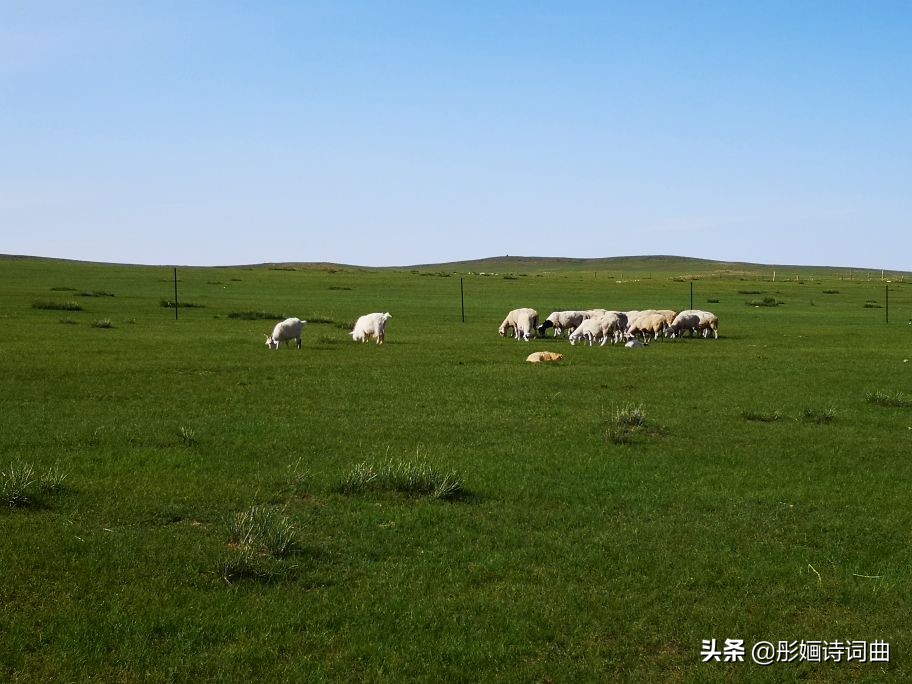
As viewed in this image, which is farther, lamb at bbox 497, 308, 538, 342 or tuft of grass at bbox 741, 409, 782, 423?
lamb at bbox 497, 308, 538, 342

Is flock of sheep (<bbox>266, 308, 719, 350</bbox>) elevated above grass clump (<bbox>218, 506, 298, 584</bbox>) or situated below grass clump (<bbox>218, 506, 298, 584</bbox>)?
above

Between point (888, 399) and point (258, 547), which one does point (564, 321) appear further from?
point (258, 547)

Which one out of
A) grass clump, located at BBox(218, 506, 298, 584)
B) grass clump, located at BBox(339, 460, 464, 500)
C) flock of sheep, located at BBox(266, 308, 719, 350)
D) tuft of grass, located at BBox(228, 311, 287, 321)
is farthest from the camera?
tuft of grass, located at BBox(228, 311, 287, 321)

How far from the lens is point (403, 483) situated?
34.3ft

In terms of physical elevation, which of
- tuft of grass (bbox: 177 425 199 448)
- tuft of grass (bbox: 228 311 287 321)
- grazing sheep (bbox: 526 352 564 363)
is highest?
tuft of grass (bbox: 228 311 287 321)

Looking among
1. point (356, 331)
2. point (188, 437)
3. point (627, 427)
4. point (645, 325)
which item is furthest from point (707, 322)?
point (188, 437)

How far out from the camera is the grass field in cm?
636

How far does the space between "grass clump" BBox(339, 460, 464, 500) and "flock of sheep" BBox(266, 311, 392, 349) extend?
1738cm

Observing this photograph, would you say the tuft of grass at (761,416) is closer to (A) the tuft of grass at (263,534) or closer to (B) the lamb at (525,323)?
(A) the tuft of grass at (263,534)

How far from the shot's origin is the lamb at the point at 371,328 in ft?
98.5

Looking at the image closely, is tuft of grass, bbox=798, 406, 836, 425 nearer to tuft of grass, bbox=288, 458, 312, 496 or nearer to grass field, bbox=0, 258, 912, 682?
grass field, bbox=0, 258, 912, 682

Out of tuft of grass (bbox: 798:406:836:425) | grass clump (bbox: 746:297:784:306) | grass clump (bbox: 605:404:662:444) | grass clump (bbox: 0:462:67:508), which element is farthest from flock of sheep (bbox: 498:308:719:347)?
grass clump (bbox: 746:297:784:306)

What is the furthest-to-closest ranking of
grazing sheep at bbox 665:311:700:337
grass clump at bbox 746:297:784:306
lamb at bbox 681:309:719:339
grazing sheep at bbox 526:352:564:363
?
grass clump at bbox 746:297:784:306 → grazing sheep at bbox 665:311:700:337 → lamb at bbox 681:309:719:339 → grazing sheep at bbox 526:352:564:363

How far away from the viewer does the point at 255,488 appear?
33.9 ft
